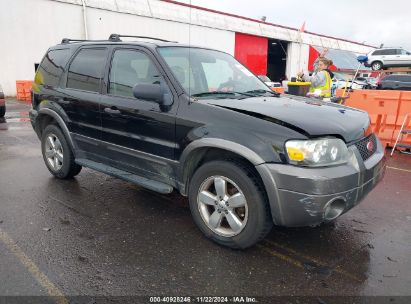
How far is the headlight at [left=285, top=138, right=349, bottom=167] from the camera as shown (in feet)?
9.14

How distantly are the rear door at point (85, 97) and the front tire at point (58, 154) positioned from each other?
329 mm

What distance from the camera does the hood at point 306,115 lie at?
2.91 meters

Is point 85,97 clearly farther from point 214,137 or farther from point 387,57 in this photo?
point 387,57

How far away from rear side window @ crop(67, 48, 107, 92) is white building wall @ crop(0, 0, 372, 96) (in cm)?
1351

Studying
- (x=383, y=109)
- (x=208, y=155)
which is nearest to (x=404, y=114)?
(x=383, y=109)

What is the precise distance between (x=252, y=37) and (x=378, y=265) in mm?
29527

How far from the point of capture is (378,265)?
3.07 m

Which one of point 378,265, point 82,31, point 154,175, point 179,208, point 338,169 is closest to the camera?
point 338,169

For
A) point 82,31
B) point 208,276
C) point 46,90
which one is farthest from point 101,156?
point 82,31

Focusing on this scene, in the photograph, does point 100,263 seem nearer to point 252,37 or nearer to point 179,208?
point 179,208

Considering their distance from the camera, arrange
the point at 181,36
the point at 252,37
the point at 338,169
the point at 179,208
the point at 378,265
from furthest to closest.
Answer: the point at 252,37 < the point at 181,36 < the point at 179,208 < the point at 378,265 < the point at 338,169

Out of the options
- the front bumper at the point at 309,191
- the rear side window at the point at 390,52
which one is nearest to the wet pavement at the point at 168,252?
the front bumper at the point at 309,191

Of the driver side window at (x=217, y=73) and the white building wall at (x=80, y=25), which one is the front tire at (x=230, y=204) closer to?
the driver side window at (x=217, y=73)

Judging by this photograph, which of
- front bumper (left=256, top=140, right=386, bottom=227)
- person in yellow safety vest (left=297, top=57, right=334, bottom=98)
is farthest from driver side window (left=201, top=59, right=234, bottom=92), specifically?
person in yellow safety vest (left=297, top=57, right=334, bottom=98)
